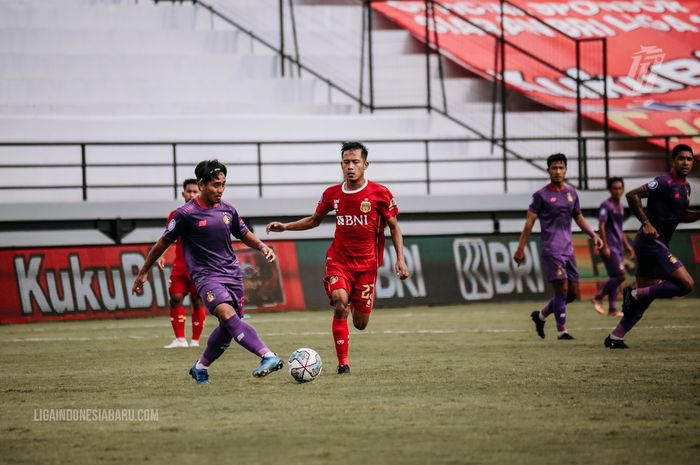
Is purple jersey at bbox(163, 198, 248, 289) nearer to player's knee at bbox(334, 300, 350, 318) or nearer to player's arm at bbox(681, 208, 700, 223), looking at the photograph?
player's knee at bbox(334, 300, 350, 318)

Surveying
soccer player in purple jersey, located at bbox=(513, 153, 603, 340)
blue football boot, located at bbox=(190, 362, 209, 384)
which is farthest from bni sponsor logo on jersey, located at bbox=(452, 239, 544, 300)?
blue football boot, located at bbox=(190, 362, 209, 384)

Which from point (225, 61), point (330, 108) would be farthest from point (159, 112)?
point (330, 108)

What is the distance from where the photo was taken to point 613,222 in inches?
816

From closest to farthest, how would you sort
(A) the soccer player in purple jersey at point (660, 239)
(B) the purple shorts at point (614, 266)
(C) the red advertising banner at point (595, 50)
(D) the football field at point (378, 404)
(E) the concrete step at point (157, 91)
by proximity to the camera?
(D) the football field at point (378, 404) → (A) the soccer player in purple jersey at point (660, 239) → (B) the purple shorts at point (614, 266) → (E) the concrete step at point (157, 91) → (C) the red advertising banner at point (595, 50)

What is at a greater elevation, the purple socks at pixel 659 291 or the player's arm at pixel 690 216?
the player's arm at pixel 690 216

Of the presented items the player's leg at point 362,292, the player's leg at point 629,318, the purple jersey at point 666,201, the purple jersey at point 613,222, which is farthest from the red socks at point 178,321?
the purple jersey at point 613,222

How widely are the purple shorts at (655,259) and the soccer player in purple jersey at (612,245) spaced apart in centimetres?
662

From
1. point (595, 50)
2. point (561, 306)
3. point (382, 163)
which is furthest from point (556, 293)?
point (595, 50)

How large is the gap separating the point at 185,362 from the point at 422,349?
288 cm

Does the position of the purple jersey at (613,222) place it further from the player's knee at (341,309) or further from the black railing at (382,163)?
the player's knee at (341,309)

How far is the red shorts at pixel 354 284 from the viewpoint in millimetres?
11188

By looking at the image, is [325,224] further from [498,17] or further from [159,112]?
[498,17]

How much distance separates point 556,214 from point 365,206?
4.76 meters

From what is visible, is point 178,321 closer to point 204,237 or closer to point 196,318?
point 196,318
